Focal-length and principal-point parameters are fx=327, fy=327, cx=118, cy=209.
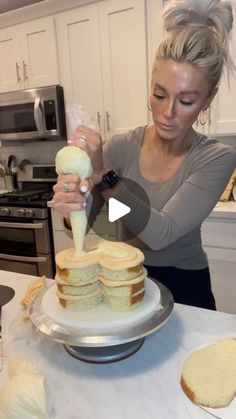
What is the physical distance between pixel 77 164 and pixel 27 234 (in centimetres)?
188

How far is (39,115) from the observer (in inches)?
92.9

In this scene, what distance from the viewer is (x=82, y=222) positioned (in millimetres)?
699

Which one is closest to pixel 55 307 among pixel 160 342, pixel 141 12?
pixel 160 342

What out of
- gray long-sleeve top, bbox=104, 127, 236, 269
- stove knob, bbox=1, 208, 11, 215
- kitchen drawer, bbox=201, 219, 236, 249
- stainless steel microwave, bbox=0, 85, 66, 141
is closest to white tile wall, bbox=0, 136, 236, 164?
stainless steel microwave, bbox=0, 85, 66, 141

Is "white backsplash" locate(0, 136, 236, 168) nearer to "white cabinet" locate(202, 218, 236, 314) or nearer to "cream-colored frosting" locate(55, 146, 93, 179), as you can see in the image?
"white cabinet" locate(202, 218, 236, 314)

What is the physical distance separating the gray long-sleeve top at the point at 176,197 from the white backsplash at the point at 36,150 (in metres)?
1.79

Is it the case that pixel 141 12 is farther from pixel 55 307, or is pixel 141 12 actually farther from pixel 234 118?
pixel 55 307

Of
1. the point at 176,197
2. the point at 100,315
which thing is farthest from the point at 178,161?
the point at 100,315

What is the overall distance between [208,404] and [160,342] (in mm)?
176

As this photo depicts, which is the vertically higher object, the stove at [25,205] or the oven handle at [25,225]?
the stove at [25,205]

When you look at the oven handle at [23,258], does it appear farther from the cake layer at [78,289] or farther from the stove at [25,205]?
the cake layer at [78,289]

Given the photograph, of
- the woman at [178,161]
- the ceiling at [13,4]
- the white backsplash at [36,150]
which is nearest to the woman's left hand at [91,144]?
the woman at [178,161]

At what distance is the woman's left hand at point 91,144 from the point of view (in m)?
0.71
